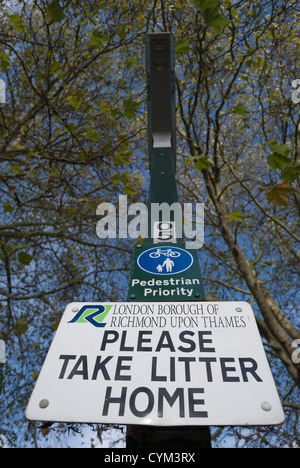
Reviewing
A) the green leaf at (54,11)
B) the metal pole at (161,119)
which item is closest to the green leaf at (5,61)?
the green leaf at (54,11)

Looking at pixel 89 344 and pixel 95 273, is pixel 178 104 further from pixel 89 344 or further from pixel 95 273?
pixel 89 344

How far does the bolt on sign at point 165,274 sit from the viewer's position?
5.50 feet

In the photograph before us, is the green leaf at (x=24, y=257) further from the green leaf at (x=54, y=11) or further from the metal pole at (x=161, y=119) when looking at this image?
the green leaf at (x=54, y=11)

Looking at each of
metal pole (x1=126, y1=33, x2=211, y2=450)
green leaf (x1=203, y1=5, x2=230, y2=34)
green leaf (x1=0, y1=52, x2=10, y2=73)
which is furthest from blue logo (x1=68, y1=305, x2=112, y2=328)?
green leaf (x1=0, y1=52, x2=10, y2=73)

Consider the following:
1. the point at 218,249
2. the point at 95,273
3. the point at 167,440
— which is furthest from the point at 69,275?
the point at 167,440

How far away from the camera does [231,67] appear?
572 cm

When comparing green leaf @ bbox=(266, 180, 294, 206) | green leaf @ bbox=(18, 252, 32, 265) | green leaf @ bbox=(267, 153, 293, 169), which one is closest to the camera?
A: green leaf @ bbox=(267, 153, 293, 169)

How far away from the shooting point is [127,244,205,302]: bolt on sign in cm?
168

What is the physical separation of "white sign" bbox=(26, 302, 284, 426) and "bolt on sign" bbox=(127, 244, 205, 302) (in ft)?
0.69

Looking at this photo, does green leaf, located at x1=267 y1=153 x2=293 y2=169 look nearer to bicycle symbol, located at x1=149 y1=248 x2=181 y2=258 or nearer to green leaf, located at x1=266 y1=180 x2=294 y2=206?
green leaf, located at x1=266 y1=180 x2=294 y2=206

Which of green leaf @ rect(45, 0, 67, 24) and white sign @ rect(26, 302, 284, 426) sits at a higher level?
green leaf @ rect(45, 0, 67, 24)

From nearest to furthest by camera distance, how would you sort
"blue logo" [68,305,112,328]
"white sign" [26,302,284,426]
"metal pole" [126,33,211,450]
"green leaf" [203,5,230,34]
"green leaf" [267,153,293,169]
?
"white sign" [26,302,284,426] → "blue logo" [68,305,112,328] → "metal pole" [126,33,211,450] → "green leaf" [203,5,230,34] → "green leaf" [267,153,293,169]

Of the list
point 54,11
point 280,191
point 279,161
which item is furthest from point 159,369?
point 54,11

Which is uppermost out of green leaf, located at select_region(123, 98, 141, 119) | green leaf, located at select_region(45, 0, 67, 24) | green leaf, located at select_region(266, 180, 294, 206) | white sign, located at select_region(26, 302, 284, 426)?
green leaf, located at select_region(45, 0, 67, 24)
